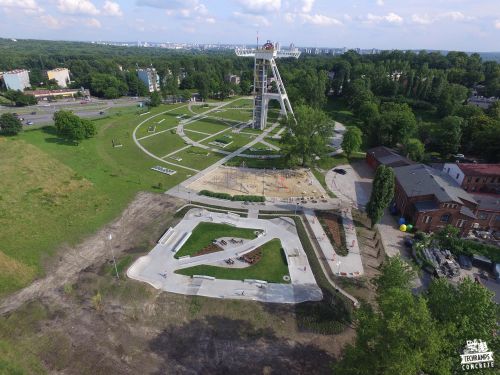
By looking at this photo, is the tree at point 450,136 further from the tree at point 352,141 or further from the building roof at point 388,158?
the tree at point 352,141

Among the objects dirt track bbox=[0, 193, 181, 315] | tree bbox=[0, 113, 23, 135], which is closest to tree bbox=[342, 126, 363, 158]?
dirt track bbox=[0, 193, 181, 315]

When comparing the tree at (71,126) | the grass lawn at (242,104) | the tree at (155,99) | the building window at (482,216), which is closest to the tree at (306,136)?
the building window at (482,216)

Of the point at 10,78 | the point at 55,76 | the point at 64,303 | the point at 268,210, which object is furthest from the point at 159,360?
the point at 55,76

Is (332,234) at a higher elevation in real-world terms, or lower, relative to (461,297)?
lower

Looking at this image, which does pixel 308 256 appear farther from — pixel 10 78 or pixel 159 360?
pixel 10 78

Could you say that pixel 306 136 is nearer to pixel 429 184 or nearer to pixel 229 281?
pixel 429 184

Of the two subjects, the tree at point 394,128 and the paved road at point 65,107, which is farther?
the paved road at point 65,107

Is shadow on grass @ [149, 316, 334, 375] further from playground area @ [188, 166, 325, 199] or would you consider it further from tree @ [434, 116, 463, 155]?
tree @ [434, 116, 463, 155]

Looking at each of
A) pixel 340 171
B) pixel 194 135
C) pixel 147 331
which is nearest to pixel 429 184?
pixel 340 171
